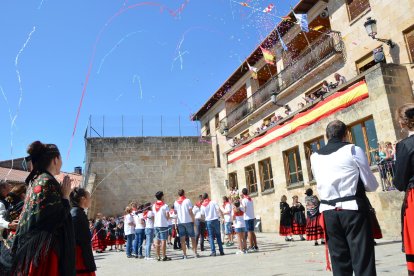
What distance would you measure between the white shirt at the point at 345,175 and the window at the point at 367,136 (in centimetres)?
864

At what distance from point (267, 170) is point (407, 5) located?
914cm

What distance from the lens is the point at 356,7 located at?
1494cm

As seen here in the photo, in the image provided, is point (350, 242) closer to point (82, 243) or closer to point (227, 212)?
point (82, 243)

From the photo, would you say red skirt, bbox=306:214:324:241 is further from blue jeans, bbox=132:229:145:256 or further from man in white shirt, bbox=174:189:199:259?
blue jeans, bbox=132:229:145:256

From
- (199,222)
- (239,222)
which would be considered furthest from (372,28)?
(199,222)

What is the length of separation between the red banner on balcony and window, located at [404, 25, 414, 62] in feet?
9.19

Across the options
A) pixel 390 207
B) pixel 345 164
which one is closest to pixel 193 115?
pixel 390 207

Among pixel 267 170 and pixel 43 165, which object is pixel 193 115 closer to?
pixel 267 170

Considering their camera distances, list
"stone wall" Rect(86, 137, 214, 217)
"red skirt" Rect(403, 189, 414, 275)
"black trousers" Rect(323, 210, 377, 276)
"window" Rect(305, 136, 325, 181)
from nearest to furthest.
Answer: "red skirt" Rect(403, 189, 414, 275) < "black trousers" Rect(323, 210, 377, 276) < "window" Rect(305, 136, 325, 181) < "stone wall" Rect(86, 137, 214, 217)

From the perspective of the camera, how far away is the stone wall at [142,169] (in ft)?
81.7

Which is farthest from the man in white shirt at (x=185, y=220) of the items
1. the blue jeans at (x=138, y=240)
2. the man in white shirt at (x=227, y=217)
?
the man in white shirt at (x=227, y=217)

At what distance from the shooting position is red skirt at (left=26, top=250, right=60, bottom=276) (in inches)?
106

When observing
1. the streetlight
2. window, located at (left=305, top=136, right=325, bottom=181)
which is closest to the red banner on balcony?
window, located at (left=305, top=136, right=325, bottom=181)

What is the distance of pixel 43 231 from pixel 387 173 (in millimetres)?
9398
